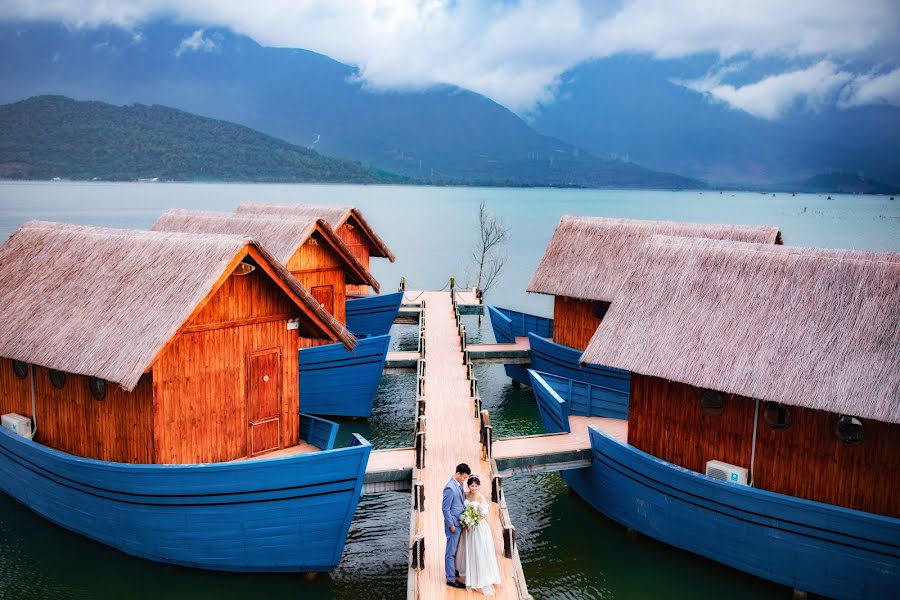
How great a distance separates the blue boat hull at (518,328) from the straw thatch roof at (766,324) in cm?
1187

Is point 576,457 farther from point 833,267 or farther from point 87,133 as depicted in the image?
point 87,133

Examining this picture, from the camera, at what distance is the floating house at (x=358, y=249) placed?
31.6 m

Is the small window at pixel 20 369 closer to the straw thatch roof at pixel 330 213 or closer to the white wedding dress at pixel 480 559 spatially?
the white wedding dress at pixel 480 559

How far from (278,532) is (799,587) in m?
8.98

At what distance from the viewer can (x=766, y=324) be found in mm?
15023

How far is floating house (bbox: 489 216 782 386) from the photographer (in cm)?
2473

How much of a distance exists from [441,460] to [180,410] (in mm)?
5484

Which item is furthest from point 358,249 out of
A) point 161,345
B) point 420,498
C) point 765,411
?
point 765,411

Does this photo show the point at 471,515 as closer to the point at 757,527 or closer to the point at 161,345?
the point at 161,345

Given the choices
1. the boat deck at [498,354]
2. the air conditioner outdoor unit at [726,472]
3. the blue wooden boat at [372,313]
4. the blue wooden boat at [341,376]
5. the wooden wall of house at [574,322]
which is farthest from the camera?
the blue wooden boat at [372,313]

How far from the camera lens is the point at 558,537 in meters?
17.5

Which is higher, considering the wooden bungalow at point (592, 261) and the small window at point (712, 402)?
the wooden bungalow at point (592, 261)

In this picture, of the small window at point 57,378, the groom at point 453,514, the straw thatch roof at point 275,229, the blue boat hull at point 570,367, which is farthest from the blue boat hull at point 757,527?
the straw thatch roof at point 275,229

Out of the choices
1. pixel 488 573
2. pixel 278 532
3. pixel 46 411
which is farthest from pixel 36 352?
pixel 488 573
